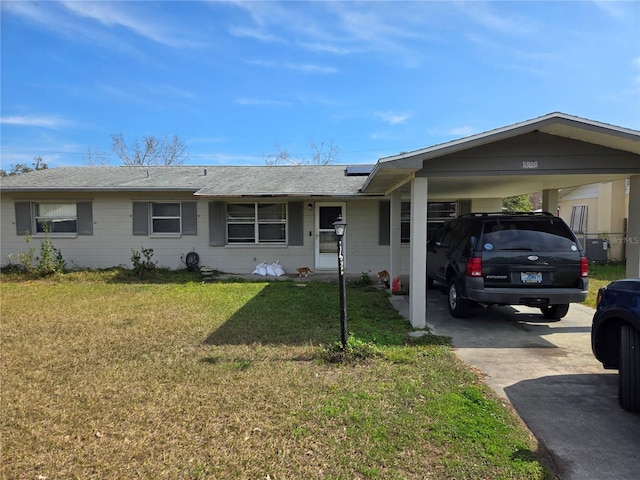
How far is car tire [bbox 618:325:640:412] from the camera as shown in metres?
3.47

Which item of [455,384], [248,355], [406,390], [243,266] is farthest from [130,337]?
[243,266]

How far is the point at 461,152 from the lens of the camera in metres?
6.13

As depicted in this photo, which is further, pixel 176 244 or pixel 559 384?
pixel 176 244

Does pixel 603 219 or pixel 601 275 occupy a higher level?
pixel 603 219

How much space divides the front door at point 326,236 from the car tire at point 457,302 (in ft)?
19.9

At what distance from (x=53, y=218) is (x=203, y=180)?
16.9 feet

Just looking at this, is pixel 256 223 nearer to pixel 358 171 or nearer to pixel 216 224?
pixel 216 224

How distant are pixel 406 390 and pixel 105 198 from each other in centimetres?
→ 1231

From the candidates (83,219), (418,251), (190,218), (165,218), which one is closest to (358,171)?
(190,218)

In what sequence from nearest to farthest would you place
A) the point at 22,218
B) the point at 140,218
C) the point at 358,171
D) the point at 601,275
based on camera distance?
the point at 601,275, the point at 140,218, the point at 22,218, the point at 358,171

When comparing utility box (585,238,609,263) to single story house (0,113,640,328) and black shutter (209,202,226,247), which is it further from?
black shutter (209,202,226,247)

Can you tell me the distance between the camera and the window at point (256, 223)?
511 inches

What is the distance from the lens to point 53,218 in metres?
13.3

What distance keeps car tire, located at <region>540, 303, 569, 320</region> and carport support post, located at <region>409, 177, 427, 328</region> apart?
2.40 meters
